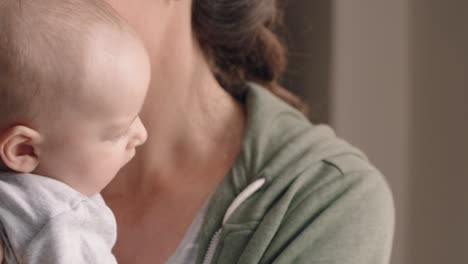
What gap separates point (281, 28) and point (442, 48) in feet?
1.39

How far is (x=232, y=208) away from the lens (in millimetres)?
1095

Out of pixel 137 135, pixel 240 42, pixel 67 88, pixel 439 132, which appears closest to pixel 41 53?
pixel 67 88

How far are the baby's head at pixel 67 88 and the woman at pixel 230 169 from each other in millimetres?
316

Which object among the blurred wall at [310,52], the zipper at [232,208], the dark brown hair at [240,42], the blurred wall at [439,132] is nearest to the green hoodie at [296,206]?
the zipper at [232,208]

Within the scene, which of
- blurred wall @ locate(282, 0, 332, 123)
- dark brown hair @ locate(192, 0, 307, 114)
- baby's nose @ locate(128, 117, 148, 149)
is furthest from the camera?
blurred wall @ locate(282, 0, 332, 123)

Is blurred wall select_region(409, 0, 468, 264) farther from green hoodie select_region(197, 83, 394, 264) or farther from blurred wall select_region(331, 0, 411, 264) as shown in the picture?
green hoodie select_region(197, 83, 394, 264)

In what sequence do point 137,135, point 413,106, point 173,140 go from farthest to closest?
point 413,106
point 173,140
point 137,135

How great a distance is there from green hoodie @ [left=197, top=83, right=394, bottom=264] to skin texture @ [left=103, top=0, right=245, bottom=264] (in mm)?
82

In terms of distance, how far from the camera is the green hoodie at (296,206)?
1.06 m

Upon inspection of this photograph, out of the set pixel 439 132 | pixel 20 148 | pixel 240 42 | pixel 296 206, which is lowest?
pixel 439 132

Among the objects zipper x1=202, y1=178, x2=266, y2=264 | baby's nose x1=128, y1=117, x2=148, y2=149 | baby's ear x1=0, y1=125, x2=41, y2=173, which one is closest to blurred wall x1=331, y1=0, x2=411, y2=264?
zipper x1=202, y1=178, x2=266, y2=264

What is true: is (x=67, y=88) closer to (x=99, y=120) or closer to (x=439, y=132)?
(x=99, y=120)

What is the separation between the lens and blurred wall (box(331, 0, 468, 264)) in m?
1.47

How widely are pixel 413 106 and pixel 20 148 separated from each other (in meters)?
1.01
